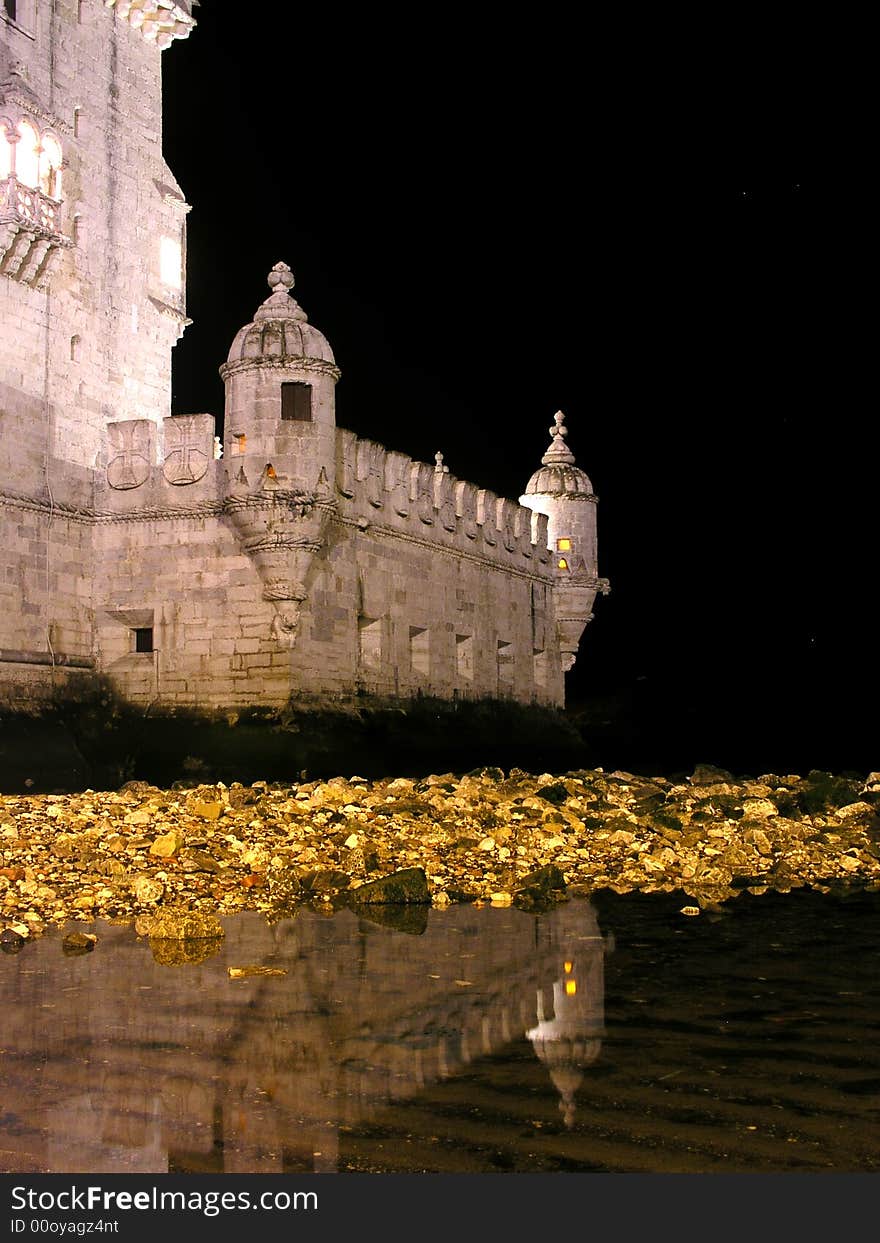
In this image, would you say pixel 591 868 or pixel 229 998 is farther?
pixel 591 868

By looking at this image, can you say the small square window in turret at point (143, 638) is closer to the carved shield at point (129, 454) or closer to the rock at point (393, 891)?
the carved shield at point (129, 454)

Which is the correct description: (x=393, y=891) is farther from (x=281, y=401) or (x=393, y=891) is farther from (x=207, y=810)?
(x=281, y=401)

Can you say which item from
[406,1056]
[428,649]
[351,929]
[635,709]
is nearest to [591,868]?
[351,929]

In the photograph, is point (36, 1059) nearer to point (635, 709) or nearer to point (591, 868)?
point (591, 868)

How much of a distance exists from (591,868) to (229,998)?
265 inches

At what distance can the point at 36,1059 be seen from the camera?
6516 millimetres

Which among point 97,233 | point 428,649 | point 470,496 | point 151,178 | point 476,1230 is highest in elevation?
point 151,178

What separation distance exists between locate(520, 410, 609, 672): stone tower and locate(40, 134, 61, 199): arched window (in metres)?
14.7

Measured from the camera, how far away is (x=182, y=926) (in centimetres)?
1005

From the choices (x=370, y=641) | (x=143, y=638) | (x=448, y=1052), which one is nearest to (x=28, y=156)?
(x=143, y=638)

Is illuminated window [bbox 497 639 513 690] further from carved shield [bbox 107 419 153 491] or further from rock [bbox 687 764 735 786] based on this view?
carved shield [bbox 107 419 153 491]

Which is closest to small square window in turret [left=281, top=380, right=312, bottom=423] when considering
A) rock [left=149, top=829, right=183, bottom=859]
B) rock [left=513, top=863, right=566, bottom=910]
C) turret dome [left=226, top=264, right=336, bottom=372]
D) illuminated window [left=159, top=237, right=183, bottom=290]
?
turret dome [left=226, top=264, right=336, bottom=372]

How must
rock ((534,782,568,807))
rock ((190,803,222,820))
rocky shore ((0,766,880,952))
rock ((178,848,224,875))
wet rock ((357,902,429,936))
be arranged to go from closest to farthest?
A: wet rock ((357,902,429,936)) → rocky shore ((0,766,880,952)) → rock ((178,848,224,875)) → rock ((190,803,222,820)) → rock ((534,782,568,807))

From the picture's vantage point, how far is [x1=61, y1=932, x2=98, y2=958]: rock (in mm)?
9359
